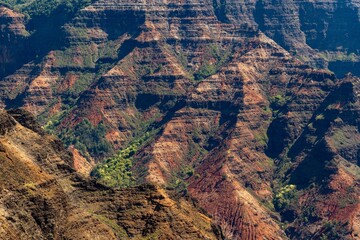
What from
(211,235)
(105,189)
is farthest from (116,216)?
(211,235)

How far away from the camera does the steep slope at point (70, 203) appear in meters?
105

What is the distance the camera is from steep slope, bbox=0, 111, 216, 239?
345 ft

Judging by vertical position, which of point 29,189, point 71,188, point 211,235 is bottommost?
point 211,235

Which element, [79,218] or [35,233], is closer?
[35,233]

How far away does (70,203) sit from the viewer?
112 metres

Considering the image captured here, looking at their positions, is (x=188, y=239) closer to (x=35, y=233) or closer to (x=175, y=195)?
(x=175, y=195)

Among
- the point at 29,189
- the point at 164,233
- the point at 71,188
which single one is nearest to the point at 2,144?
the point at 29,189

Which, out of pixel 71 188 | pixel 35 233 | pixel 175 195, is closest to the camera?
pixel 35 233

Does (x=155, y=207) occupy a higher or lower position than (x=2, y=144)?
lower

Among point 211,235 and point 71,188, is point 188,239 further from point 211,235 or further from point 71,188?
point 71,188

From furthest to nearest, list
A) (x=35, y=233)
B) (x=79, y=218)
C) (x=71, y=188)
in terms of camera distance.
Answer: (x=71, y=188) → (x=79, y=218) → (x=35, y=233)

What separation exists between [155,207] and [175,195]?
810 centimetres

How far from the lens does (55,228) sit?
10700 centimetres

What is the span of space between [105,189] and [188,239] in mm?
11140
